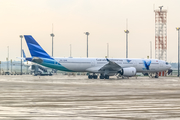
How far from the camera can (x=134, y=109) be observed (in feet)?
38.9

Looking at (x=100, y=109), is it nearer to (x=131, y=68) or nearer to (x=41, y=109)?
(x=41, y=109)

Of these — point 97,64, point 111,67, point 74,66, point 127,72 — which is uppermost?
point 97,64

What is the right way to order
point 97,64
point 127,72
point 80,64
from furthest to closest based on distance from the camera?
point 97,64, point 80,64, point 127,72

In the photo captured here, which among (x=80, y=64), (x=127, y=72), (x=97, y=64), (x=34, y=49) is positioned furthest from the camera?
(x=97, y=64)

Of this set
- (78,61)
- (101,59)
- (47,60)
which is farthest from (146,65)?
(47,60)

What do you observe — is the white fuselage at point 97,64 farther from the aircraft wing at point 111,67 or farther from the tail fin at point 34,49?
the tail fin at point 34,49

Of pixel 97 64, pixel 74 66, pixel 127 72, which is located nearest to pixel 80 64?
pixel 74 66

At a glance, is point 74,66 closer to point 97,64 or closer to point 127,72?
point 97,64

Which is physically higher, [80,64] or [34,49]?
[34,49]

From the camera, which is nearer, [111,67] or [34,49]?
[34,49]

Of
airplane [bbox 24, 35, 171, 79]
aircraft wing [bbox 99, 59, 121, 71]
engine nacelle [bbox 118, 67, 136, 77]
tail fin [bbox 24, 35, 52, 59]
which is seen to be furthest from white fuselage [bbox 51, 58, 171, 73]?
engine nacelle [bbox 118, 67, 136, 77]

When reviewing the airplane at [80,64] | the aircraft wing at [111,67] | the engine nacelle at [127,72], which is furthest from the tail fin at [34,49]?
the engine nacelle at [127,72]

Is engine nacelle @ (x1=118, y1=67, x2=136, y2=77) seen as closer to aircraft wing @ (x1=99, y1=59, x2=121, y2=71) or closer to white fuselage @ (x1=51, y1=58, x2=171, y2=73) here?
aircraft wing @ (x1=99, y1=59, x2=121, y2=71)

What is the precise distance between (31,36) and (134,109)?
3665 cm
